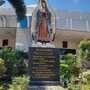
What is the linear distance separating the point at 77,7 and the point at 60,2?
59.5 inches

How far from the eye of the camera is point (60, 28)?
27.4 meters

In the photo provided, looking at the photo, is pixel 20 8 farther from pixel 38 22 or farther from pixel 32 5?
pixel 32 5

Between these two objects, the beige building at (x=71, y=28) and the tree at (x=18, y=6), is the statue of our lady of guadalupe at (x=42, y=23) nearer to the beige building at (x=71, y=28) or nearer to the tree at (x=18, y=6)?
the tree at (x=18, y=6)

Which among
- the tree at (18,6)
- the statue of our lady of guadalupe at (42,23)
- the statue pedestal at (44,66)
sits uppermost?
the tree at (18,6)

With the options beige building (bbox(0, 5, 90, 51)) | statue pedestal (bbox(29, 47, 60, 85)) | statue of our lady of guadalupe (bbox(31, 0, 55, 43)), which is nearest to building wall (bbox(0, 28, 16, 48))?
beige building (bbox(0, 5, 90, 51))

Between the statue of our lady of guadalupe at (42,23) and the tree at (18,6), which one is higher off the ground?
the tree at (18,6)

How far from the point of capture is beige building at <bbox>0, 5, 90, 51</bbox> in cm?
2736

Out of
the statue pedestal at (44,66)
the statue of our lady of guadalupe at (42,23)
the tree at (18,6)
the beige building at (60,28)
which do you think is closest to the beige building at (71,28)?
the beige building at (60,28)

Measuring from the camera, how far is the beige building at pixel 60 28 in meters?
27.4

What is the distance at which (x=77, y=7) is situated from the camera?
28.5m

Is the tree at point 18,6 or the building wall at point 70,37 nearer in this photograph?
the tree at point 18,6

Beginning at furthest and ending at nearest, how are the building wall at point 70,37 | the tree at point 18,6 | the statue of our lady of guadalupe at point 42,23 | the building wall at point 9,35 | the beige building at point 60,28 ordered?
the building wall at point 9,35 < the building wall at point 70,37 < the beige building at point 60,28 < the tree at point 18,6 < the statue of our lady of guadalupe at point 42,23

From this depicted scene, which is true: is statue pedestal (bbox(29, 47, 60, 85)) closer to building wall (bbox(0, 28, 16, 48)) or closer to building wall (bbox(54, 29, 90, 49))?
building wall (bbox(54, 29, 90, 49))

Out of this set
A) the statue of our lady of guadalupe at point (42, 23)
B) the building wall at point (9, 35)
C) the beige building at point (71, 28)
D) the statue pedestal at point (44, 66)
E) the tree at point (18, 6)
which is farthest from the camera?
the building wall at point (9, 35)
